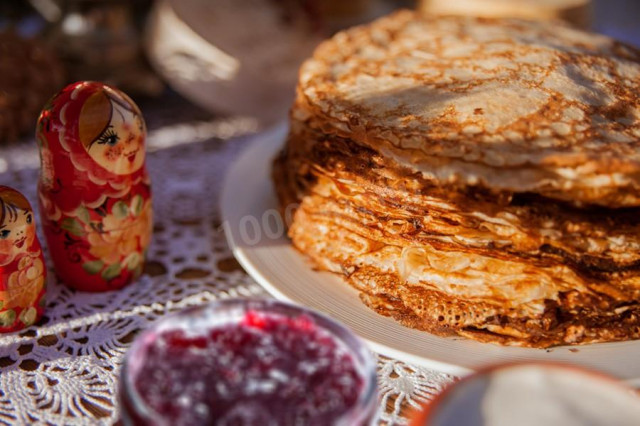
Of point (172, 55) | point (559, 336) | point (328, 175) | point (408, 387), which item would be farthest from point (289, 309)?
point (172, 55)

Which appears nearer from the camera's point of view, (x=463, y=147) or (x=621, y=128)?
(x=463, y=147)

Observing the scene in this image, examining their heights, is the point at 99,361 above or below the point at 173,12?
below

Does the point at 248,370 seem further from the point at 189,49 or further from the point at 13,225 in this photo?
the point at 189,49

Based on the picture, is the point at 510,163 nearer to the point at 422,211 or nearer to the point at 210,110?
the point at 422,211

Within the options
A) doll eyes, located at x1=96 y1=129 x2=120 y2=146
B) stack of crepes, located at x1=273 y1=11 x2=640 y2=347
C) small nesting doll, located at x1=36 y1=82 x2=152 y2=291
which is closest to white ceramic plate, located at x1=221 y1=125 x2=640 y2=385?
stack of crepes, located at x1=273 y1=11 x2=640 y2=347

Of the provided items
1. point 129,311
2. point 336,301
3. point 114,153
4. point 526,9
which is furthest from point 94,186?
point 526,9

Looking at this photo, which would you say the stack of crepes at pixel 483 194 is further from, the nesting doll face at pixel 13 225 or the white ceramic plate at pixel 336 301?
the nesting doll face at pixel 13 225

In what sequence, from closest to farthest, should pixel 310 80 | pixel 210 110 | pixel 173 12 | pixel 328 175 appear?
pixel 328 175 < pixel 310 80 < pixel 173 12 < pixel 210 110
